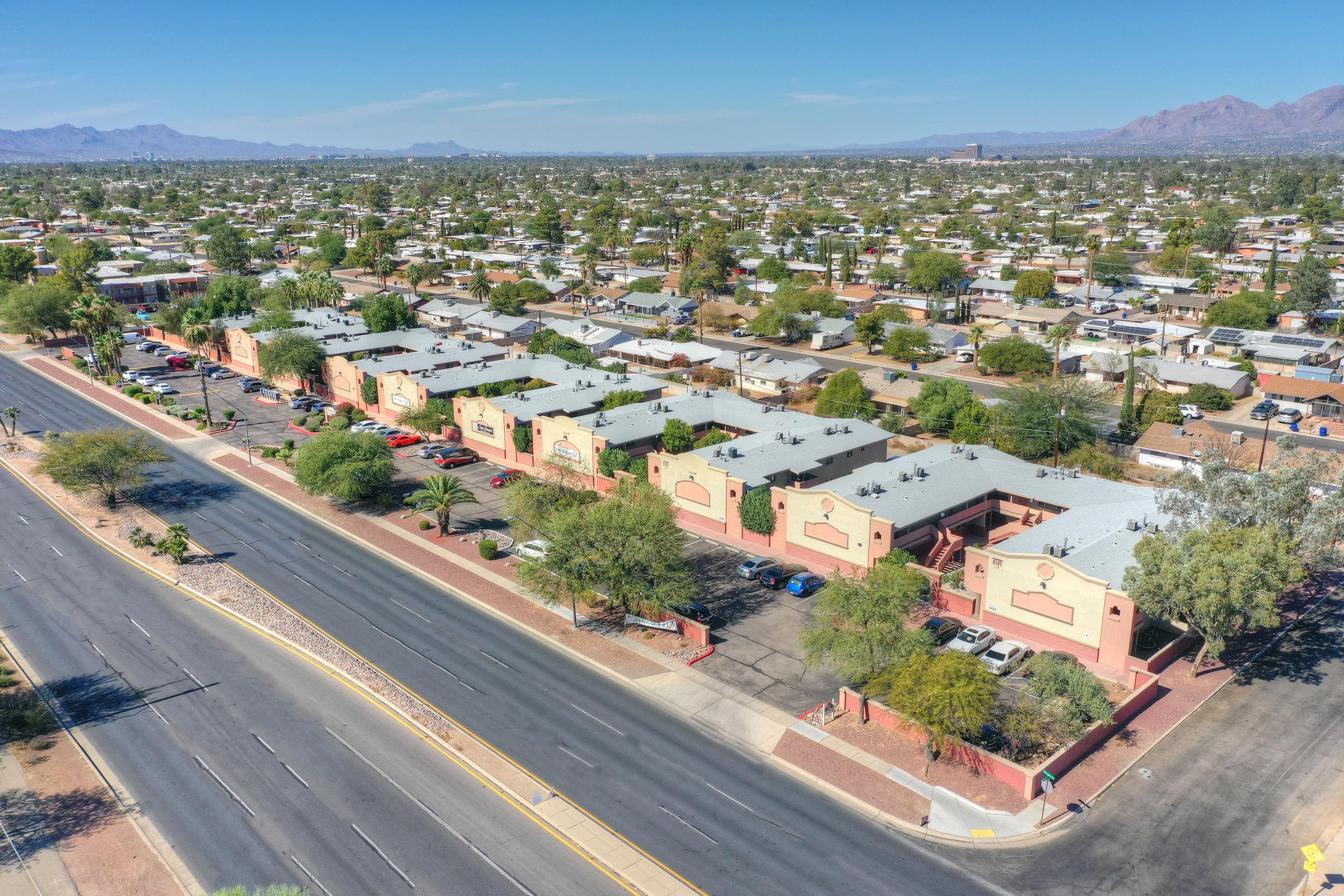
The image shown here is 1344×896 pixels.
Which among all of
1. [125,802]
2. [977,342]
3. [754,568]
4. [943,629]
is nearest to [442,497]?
[754,568]

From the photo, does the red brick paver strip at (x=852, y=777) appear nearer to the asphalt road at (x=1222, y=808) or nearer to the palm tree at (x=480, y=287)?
the asphalt road at (x=1222, y=808)

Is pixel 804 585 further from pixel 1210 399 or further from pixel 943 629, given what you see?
pixel 1210 399

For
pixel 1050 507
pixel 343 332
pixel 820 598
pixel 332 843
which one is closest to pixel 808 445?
pixel 1050 507

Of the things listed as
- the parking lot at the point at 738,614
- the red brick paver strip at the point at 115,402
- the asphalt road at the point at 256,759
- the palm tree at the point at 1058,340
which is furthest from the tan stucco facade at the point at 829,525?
the red brick paver strip at the point at 115,402

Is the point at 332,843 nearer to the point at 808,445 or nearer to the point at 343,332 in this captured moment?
the point at 808,445

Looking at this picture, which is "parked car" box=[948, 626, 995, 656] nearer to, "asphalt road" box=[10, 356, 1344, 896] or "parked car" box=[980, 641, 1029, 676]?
"parked car" box=[980, 641, 1029, 676]

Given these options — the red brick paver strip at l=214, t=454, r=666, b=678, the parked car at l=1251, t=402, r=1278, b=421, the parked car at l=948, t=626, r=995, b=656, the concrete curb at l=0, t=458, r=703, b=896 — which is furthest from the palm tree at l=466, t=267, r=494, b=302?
the parked car at l=948, t=626, r=995, b=656
